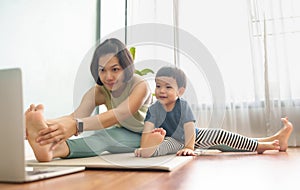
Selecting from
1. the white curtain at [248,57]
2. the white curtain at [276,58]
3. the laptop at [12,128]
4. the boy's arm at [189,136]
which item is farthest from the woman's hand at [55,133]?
the white curtain at [276,58]

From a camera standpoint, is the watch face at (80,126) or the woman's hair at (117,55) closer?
the watch face at (80,126)

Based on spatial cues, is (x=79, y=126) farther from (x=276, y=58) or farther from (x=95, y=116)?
(x=276, y=58)

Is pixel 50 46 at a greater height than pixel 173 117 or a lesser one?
greater

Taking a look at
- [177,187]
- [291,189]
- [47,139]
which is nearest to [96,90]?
[47,139]

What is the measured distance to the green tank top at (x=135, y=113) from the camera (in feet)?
5.18

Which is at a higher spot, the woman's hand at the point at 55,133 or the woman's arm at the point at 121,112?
the woman's arm at the point at 121,112

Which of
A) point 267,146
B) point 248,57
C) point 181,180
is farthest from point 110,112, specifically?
point 248,57

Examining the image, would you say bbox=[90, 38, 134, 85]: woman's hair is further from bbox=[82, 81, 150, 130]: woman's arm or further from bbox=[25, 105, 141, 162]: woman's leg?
bbox=[25, 105, 141, 162]: woman's leg

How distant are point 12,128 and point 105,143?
751mm

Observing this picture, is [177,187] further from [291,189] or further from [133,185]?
[291,189]

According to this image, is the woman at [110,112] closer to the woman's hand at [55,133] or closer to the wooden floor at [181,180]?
the woman's hand at [55,133]

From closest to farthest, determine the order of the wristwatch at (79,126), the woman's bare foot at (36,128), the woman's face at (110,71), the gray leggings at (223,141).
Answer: the woman's bare foot at (36,128), the wristwatch at (79,126), the woman's face at (110,71), the gray leggings at (223,141)

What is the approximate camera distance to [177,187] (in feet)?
2.54

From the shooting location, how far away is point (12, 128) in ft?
2.68
